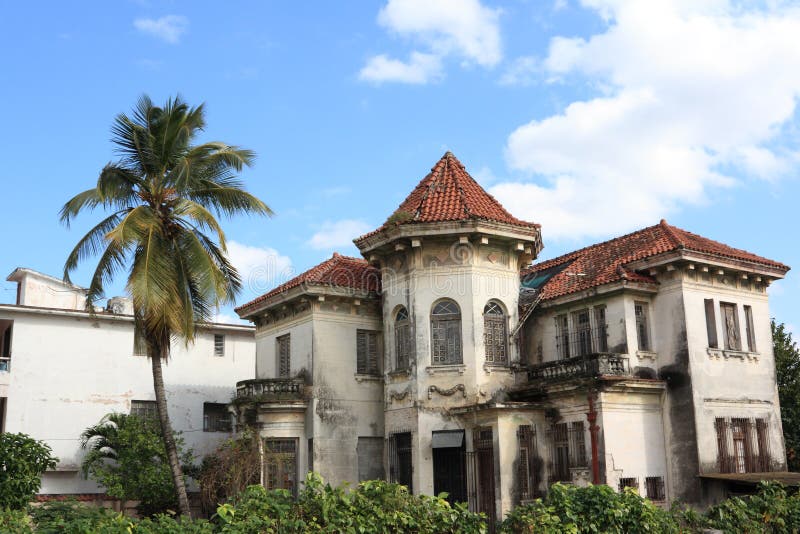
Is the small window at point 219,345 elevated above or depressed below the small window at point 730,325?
above

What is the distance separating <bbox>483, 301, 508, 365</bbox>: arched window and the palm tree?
7298 millimetres

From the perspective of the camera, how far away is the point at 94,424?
33.8m

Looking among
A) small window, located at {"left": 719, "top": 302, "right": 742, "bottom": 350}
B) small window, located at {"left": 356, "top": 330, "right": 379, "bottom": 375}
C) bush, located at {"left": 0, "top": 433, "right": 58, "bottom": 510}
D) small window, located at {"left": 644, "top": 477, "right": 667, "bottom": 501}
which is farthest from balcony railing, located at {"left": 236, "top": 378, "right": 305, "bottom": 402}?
small window, located at {"left": 719, "top": 302, "right": 742, "bottom": 350}

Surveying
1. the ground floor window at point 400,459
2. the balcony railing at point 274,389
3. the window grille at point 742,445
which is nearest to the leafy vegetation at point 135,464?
the balcony railing at point 274,389

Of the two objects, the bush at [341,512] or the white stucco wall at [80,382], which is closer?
the bush at [341,512]

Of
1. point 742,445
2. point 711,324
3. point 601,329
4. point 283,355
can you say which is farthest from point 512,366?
point 283,355

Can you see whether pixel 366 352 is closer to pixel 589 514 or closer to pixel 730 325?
pixel 730 325

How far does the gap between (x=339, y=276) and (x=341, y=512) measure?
662 inches

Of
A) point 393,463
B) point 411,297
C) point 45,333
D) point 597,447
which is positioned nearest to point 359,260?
point 411,297

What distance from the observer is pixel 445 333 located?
25.4 metres

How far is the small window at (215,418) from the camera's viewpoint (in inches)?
1446

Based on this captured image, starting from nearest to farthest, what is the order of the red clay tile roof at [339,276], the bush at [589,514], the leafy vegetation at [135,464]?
the bush at [589,514] < the red clay tile roof at [339,276] < the leafy vegetation at [135,464]

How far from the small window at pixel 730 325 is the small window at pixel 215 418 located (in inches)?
820

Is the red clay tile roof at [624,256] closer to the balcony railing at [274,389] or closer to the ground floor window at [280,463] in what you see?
the balcony railing at [274,389]
